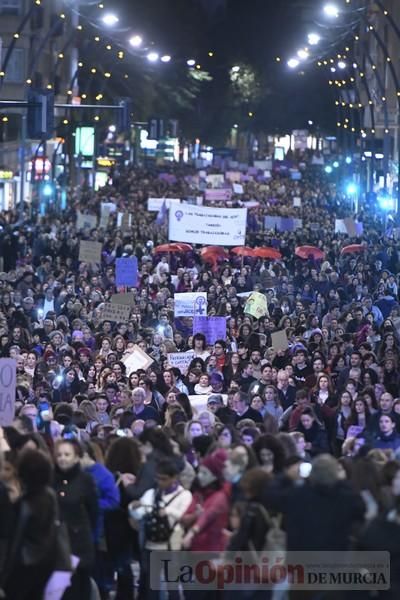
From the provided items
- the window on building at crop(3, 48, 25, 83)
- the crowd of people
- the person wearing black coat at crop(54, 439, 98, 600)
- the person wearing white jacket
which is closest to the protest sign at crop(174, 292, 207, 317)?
the crowd of people

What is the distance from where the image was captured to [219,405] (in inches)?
740

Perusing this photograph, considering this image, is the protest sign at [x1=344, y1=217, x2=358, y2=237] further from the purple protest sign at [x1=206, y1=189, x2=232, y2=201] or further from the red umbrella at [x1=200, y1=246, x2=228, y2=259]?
the purple protest sign at [x1=206, y1=189, x2=232, y2=201]

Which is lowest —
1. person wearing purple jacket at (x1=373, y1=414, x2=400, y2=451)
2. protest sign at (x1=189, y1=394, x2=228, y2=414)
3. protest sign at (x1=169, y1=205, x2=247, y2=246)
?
protest sign at (x1=189, y1=394, x2=228, y2=414)

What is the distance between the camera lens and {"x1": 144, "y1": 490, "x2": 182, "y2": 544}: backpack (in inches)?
491

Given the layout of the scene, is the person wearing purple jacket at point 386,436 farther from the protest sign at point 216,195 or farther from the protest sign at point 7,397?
the protest sign at point 216,195

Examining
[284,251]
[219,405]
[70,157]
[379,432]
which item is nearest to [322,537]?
[379,432]

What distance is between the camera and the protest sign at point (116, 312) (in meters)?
27.0

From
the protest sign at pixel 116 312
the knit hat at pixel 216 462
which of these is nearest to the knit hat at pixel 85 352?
the protest sign at pixel 116 312

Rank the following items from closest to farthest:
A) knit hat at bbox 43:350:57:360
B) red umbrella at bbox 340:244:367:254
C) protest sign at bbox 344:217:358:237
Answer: knit hat at bbox 43:350:57:360 < red umbrella at bbox 340:244:367:254 < protest sign at bbox 344:217:358:237

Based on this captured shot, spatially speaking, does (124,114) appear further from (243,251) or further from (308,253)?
(243,251)

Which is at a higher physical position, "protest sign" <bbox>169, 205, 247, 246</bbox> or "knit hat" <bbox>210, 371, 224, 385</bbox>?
"protest sign" <bbox>169, 205, 247, 246</bbox>

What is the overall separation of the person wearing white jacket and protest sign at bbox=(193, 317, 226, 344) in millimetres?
13006

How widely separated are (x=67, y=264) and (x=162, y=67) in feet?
227

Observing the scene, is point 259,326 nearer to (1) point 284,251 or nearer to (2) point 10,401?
(2) point 10,401
